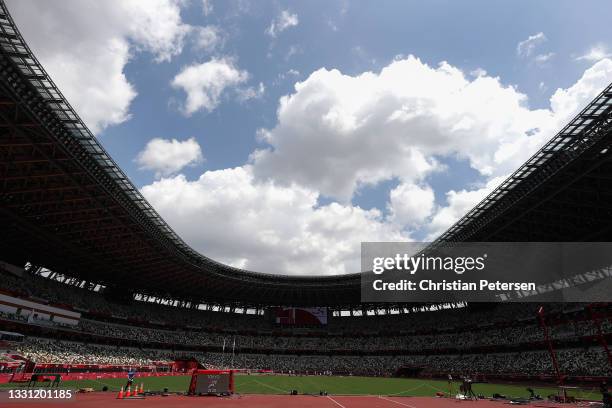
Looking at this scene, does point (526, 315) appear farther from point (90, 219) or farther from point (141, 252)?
point (90, 219)

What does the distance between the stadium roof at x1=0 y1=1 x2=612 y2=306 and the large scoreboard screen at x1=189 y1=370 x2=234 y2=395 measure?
20210 mm

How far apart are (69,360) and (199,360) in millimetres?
32990

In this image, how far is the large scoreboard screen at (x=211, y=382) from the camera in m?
27.0

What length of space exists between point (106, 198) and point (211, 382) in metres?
22.6

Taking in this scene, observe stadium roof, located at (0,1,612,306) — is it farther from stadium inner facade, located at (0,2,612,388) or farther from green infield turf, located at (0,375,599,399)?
green infield turf, located at (0,375,599,399)

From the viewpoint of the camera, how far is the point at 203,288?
81.0m

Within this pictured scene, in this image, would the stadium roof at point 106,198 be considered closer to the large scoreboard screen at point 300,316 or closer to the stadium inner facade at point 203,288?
the stadium inner facade at point 203,288

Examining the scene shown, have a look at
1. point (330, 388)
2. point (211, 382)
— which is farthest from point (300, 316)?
point (211, 382)

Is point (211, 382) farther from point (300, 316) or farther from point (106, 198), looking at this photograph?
point (300, 316)

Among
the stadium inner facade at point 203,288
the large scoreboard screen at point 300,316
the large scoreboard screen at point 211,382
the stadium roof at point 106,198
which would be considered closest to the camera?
the large scoreboard screen at point 211,382

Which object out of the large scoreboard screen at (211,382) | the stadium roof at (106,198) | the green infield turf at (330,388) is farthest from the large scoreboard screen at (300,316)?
the large scoreboard screen at (211,382)

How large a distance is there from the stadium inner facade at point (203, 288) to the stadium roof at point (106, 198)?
155 millimetres

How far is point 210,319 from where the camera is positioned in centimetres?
9338

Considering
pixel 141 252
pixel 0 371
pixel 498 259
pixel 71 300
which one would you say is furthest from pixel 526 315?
pixel 71 300
